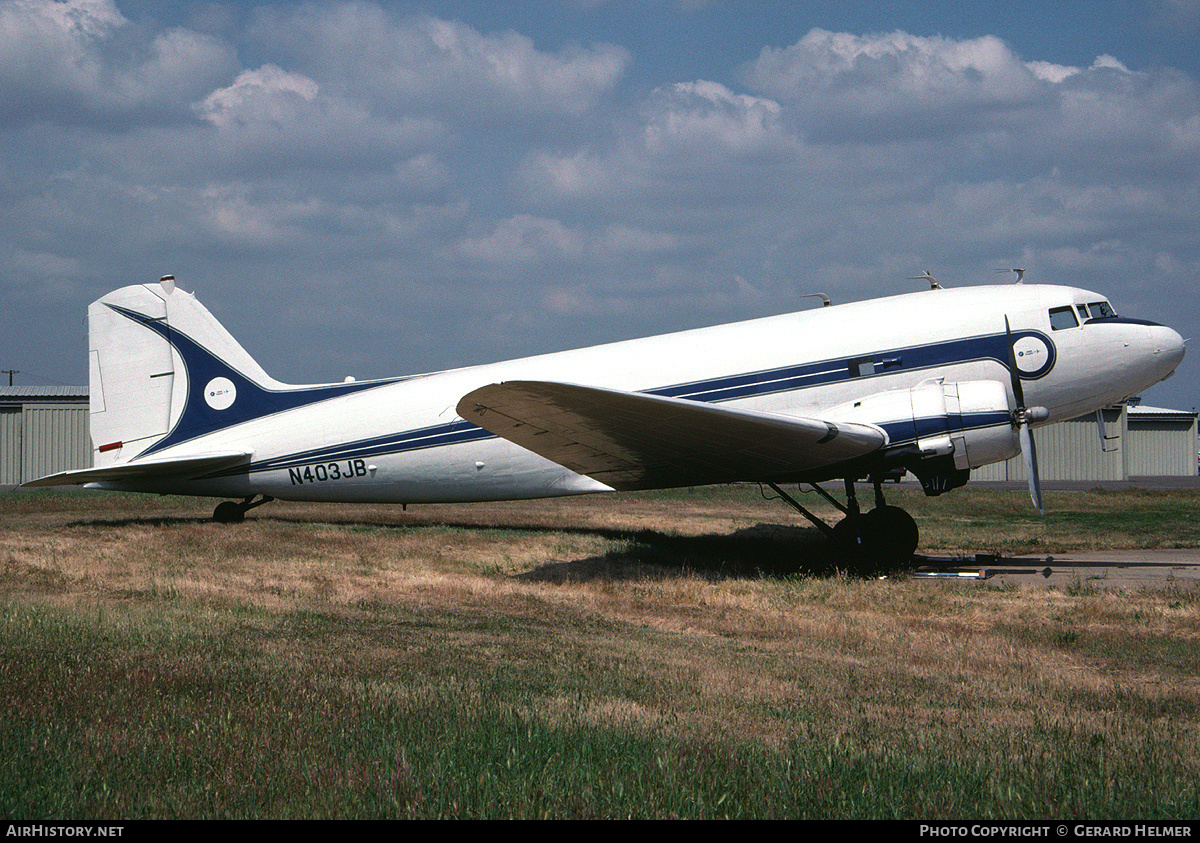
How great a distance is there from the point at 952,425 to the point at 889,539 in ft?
7.49

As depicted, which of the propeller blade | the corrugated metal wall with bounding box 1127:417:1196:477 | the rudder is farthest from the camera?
the corrugated metal wall with bounding box 1127:417:1196:477

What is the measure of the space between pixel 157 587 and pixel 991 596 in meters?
10.9

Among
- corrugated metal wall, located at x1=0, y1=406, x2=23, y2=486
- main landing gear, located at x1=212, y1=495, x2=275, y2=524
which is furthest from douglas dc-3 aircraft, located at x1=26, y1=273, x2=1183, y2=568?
corrugated metal wall, located at x1=0, y1=406, x2=23, y2=486

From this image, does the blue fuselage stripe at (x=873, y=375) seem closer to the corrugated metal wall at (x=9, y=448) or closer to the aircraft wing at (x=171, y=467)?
the aircraft wing at (x=171, y=467)

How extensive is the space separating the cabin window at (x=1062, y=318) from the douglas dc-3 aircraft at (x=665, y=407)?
35mm

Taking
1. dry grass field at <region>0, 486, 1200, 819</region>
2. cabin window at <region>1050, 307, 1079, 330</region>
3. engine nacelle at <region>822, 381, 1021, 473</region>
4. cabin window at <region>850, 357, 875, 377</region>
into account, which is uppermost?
cabin window at <region>1050, 307, 1079, 330</region>

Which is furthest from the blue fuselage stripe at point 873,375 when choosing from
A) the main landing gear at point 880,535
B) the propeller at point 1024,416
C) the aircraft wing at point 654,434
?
the main landing gear at point 880,535

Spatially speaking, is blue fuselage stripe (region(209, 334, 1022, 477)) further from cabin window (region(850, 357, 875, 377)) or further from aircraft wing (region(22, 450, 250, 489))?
aircraft wing (region(22, 450, 250, 489))

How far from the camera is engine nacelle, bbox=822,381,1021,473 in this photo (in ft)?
42.7

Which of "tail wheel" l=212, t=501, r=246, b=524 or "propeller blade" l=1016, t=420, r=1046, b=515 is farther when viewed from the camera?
"tail wheel" l=212, t=501, r=246, b=524

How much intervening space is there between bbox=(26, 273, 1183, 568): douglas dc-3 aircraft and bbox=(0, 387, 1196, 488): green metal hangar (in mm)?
16128

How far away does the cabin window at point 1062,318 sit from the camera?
13594 mm

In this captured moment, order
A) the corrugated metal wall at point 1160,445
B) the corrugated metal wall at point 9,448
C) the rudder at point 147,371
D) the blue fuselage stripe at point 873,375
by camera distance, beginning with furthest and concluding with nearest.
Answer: the corrugated metal wall at point 1160,445 < the corrugated metal wall at point 9,448 < the rudder at point 147,371 < the blue fuselage stripe at point 873,375

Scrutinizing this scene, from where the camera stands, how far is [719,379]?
14.4 metres
